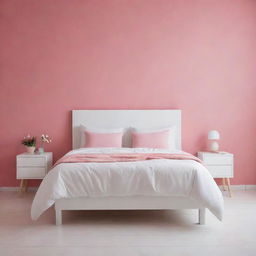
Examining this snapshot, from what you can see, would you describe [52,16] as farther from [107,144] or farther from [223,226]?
[223,226]

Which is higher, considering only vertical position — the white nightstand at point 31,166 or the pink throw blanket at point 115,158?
the pink throw blanket at point 115,158

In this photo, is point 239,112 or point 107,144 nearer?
point 107,144

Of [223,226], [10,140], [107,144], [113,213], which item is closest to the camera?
[223,226]

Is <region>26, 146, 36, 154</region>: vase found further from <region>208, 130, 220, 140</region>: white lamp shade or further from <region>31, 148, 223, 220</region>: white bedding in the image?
<region>208, 130, 220, 140</region>: white lamp shade

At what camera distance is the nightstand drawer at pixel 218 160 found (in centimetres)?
502

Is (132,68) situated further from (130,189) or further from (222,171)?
(130,189)

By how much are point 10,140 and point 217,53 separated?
3.29 meters

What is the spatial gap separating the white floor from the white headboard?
1498mm

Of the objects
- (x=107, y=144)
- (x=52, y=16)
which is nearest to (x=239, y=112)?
(x=107, y=144)

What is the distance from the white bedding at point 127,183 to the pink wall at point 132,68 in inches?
75.0

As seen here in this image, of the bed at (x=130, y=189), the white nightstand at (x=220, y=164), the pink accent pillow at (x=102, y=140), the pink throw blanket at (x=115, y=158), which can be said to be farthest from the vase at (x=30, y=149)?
the white nightstand at (x=220, y=164)

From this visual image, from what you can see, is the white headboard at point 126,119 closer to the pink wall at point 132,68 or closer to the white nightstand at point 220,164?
the pink wall at point 132,68

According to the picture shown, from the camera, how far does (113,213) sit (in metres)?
4.04

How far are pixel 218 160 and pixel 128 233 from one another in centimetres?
212
